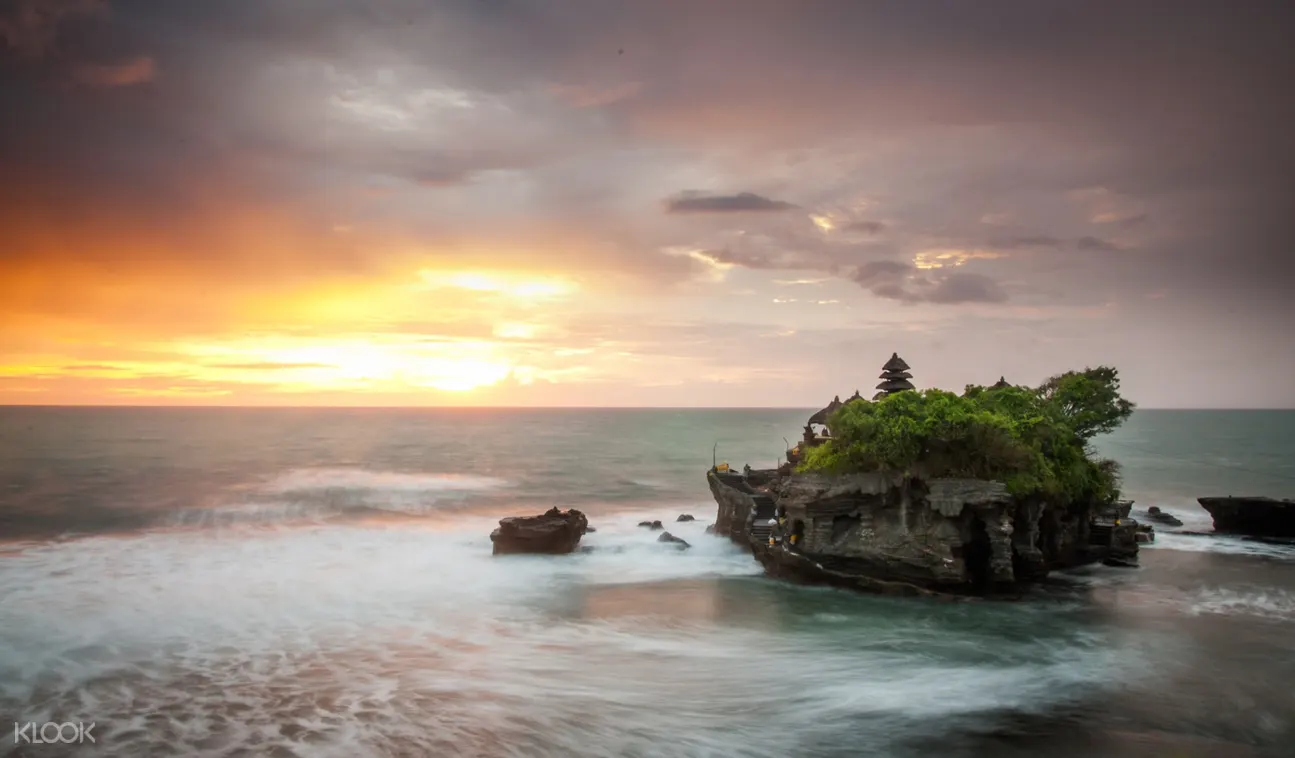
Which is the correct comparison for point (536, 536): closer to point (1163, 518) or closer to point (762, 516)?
point (762, 516)

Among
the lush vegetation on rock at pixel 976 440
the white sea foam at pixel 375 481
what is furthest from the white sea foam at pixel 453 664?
the white sea foam at pixel 375 481

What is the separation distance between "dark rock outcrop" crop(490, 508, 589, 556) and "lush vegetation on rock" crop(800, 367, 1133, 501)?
13556 millimetres

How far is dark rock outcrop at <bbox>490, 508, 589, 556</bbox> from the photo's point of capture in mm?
37688

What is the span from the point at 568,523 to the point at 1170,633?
82.6 ft

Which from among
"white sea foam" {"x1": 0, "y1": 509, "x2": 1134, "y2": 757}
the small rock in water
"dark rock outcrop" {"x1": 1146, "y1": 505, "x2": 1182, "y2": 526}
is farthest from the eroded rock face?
"dark rock outcrop" {"x1": 1146, "y1": 505, "x2": 1182, "y2": 526}

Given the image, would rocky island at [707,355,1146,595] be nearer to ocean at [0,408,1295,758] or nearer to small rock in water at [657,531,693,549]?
ocean at [0,408,1295,758]

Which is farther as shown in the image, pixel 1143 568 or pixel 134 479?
pixel 134 479

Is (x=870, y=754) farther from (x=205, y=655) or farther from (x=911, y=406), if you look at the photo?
(x=205, y=655)

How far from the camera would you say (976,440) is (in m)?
28.2

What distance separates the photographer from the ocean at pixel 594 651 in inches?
690

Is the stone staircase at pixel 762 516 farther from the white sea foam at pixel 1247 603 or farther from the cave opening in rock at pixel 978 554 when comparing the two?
the white sea foam at pixel 1247 603

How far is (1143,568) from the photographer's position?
33.8 meters

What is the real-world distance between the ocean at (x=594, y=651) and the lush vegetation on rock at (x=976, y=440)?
4.60m

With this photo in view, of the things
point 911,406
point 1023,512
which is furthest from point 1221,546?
point 911,406
